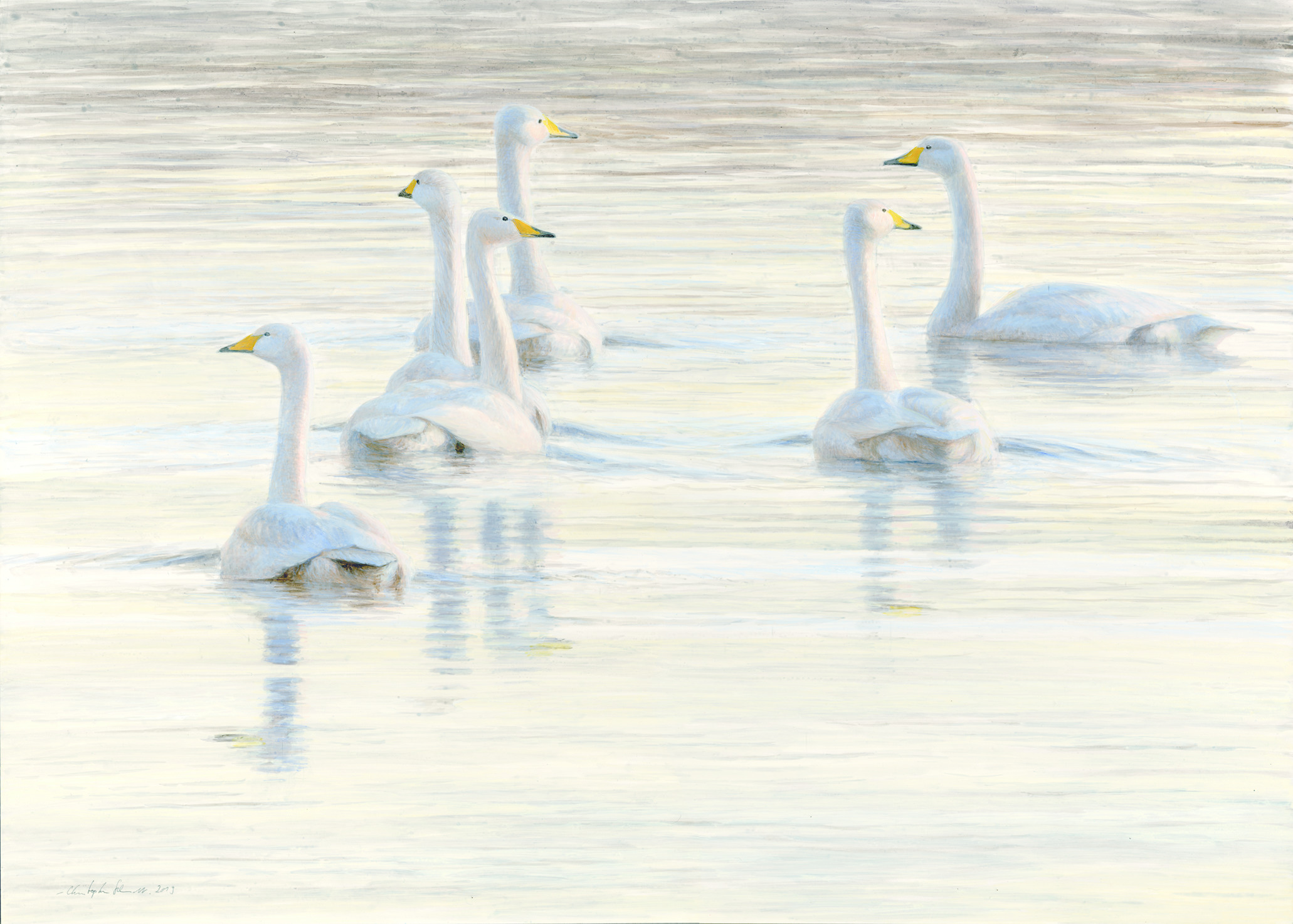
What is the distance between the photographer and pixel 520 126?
15.6 meters

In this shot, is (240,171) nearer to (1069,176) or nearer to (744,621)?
(1069,176)

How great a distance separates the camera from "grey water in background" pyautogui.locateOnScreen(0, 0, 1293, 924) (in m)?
6.64

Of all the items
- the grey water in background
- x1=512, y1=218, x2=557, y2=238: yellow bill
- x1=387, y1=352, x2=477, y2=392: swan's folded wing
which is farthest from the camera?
x1=512, y1=218, x2=557, y2=238: yellow bill

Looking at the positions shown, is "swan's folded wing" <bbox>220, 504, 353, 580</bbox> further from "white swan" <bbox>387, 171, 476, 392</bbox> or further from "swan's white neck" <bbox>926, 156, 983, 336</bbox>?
"swan's white neck" <bbox>926, 156, 983, 336</bbox>

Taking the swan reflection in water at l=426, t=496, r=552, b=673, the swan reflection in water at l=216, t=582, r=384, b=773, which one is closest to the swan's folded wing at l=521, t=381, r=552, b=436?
the swan reflection in water at l=426, t=496, r=552, b=673

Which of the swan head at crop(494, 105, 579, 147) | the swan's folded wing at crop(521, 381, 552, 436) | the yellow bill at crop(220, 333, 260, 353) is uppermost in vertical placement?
the swan head at crop(494, 105, 579, 147)

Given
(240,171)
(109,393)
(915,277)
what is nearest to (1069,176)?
(915,277)

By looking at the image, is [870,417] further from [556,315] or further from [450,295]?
[556,315]

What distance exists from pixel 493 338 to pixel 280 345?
2550mm

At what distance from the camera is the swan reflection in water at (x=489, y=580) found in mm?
8484

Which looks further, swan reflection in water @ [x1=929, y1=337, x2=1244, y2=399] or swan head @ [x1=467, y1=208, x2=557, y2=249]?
swan reflection in water @ [x1=929, y1=337, x2=1244, y2=399]

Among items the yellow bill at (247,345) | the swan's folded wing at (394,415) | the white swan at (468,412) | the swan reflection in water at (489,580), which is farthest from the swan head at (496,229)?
the yellow bill at (247,345)

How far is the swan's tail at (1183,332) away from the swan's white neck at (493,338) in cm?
437

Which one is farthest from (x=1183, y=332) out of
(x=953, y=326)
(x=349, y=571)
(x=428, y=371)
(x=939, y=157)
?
(x=349, y=571)
